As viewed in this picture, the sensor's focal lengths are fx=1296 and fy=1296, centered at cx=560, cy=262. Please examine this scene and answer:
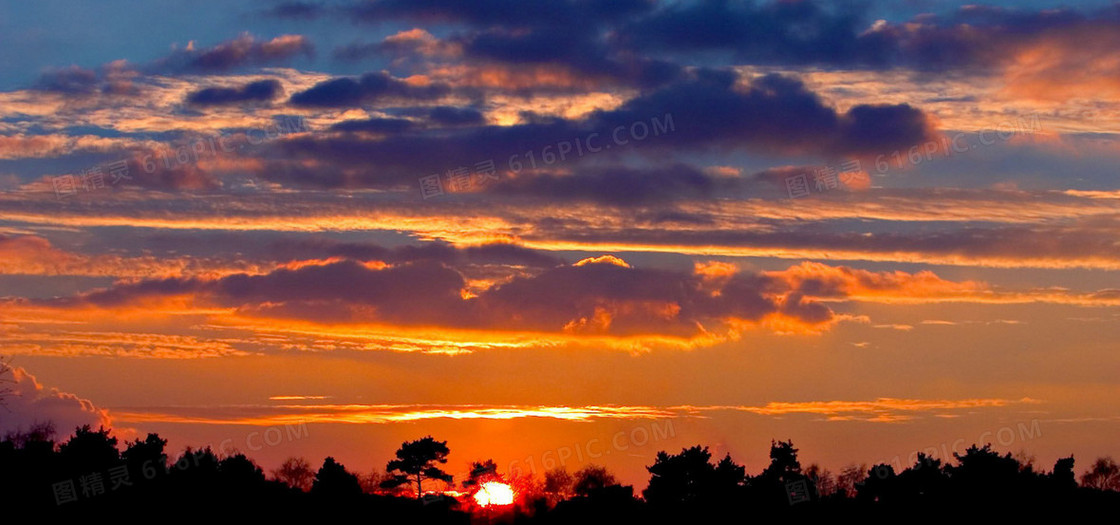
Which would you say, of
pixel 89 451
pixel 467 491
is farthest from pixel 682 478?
pixel 89 451

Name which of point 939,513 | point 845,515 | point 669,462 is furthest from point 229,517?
point 939,513

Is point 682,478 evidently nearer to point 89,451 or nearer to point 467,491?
point 467,491

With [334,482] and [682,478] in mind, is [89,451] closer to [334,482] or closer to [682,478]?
[334,482]

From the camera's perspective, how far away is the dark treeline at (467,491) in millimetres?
120250

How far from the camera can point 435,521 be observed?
428 feet

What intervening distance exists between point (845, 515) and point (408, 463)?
159 ft

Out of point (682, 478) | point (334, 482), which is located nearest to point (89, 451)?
point (334, 482)

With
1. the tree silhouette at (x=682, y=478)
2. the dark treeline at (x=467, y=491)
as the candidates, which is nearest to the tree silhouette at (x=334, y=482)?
the dark treeline at (x=467, y=491)

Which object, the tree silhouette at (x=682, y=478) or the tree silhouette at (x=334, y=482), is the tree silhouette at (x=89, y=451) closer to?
the tree silhouette at (x=334, y=482)

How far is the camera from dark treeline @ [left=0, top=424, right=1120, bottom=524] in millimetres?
120250

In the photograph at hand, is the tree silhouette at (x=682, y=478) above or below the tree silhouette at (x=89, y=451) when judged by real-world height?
below

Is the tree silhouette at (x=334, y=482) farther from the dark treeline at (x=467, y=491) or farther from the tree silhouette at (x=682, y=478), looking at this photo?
the tree silhouette at (x=682, y=478)

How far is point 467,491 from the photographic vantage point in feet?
497

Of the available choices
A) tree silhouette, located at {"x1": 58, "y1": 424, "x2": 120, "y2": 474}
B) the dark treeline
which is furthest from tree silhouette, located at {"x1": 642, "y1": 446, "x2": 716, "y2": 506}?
tree silhouette, located at {"x1": 58, "y1": 424, "x2": 120, "y2": 474}
